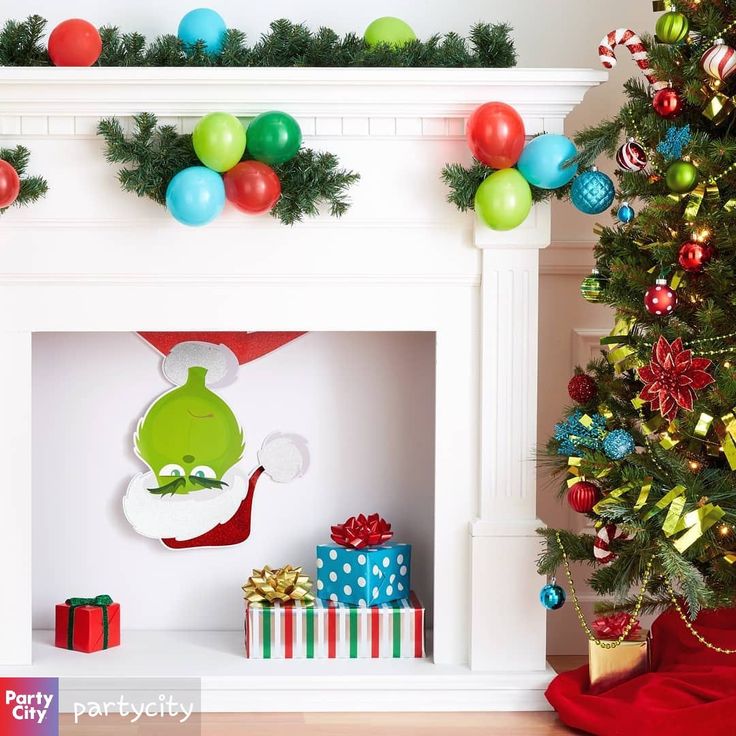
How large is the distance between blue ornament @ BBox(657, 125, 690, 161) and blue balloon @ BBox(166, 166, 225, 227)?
99 cm

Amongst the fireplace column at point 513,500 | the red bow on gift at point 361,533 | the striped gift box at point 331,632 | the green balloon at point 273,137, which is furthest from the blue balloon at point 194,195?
the striped gift box at point 331,632

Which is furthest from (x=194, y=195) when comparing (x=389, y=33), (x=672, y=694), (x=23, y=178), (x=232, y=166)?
(x=672, y=694)

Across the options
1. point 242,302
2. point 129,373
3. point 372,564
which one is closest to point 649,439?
point 372,564

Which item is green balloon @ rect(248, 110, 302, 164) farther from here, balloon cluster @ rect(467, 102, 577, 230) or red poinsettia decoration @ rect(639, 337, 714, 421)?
red poinsettia decoration @ rect(639, 337, 714, 421)

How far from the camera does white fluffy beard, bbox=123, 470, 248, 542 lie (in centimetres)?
283

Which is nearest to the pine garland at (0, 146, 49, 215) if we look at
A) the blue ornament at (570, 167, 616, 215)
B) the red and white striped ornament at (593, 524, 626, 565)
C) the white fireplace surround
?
the white fireplace surround

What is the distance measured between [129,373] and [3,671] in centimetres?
85

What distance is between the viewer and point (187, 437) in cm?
284

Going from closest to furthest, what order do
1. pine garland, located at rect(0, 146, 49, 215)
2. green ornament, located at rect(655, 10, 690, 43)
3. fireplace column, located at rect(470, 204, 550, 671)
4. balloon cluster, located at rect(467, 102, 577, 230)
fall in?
green ornament, located at rect(655, 10, 690, 43) → balloon cluster, located at rect(467, 102, 577, 230) → pine garland, located at rect(0, 146, 49, 215) → fireplace column, located at rect(470, 204, 550, 671)

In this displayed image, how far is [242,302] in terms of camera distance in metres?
2.50

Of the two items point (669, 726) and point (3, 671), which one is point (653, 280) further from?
point (3, 671)

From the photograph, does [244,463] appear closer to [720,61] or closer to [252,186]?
[252,186]

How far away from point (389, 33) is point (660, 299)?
0.95 metres

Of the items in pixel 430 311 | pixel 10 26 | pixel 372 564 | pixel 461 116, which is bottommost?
pixel 372 564
